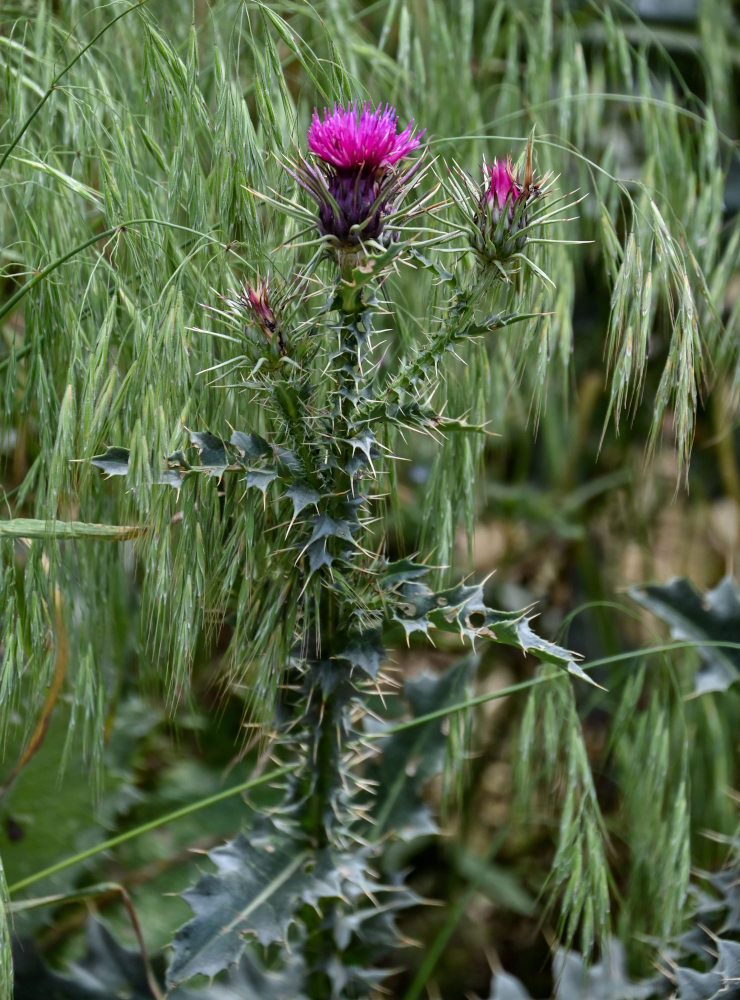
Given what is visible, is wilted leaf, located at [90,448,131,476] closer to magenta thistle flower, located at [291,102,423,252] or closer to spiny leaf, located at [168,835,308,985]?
magenta thistle flower, located at [291,102,423,252]

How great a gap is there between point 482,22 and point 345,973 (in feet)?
3.05

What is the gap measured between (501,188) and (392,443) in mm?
173

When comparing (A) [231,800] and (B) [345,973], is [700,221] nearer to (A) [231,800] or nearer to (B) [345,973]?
(B) [345,973]

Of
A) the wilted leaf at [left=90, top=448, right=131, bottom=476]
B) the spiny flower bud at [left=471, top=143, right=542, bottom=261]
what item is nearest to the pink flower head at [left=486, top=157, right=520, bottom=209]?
the spiny flower bud at [left=471, top=143, right=542, bottom=261]

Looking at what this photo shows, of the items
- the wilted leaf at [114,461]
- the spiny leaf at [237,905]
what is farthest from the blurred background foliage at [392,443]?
the spiny leaf at [237,905]

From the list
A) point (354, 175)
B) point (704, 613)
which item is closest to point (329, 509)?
point (354, 175)

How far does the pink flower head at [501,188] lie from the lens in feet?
1.53

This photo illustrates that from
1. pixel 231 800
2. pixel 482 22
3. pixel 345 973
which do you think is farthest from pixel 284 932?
pixel 482 22

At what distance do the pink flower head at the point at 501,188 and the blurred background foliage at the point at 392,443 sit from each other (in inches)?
2.2

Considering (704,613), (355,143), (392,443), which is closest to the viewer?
(355,143)

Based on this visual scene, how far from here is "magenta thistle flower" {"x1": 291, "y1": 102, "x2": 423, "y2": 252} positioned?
45cm

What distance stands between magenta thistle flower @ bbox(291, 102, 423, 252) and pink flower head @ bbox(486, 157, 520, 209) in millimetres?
41

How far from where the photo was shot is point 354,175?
46 centimetres

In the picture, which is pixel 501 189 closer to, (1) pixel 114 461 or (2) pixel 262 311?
(2) pixel 262 311
